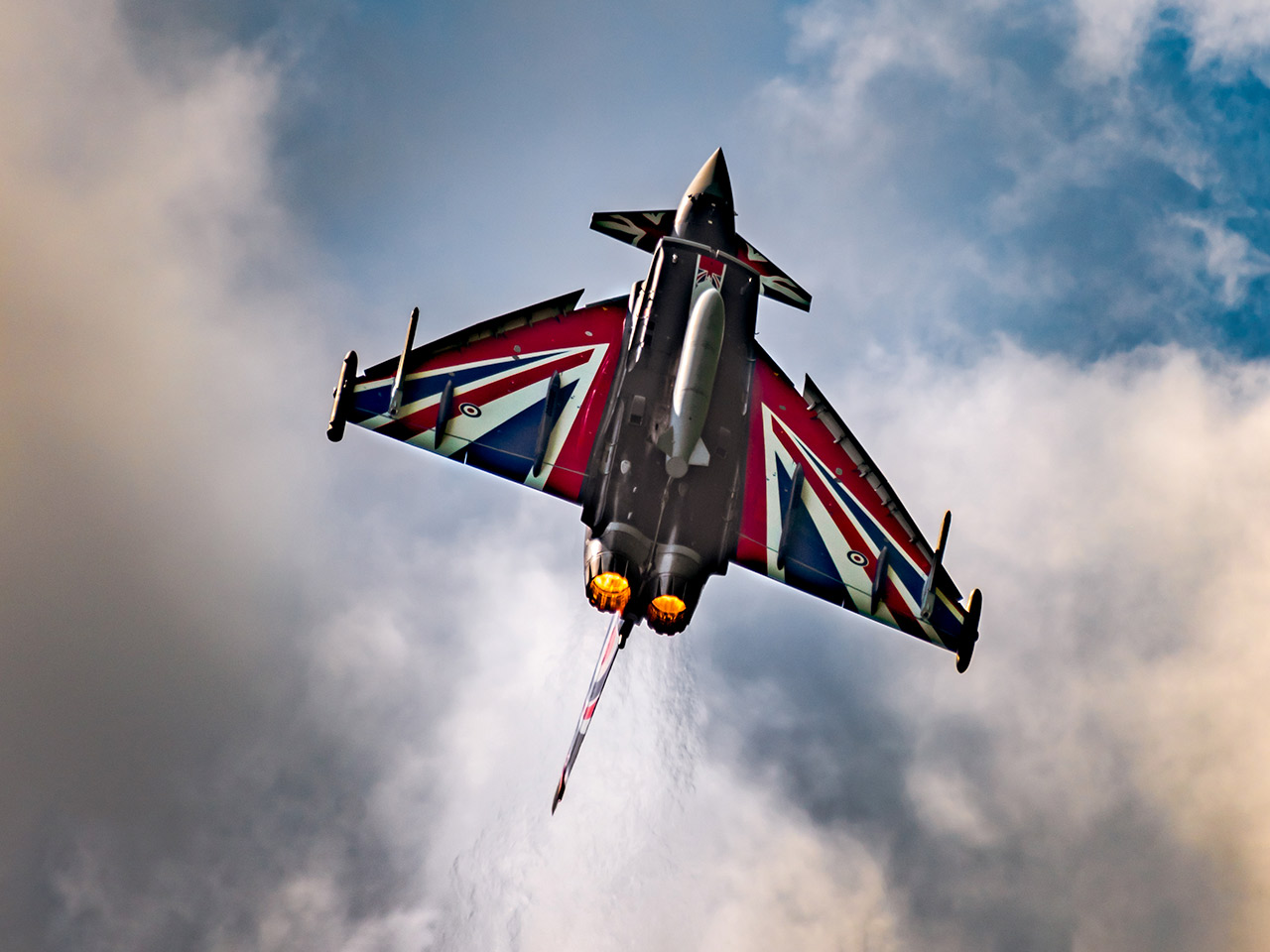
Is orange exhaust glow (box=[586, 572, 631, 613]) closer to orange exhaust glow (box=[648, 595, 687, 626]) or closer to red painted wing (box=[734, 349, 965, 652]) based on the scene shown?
orange exhaust glow (box=[648, 595, 687, 626])

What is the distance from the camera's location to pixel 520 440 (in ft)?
82.3

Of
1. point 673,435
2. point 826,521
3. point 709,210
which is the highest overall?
point 709,210

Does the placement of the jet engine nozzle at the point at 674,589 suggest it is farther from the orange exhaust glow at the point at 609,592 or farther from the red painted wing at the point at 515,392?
the red painted wing at the point at 515,392

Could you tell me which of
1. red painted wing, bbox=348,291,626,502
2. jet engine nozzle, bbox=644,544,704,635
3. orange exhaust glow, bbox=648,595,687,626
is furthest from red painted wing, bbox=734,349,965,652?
red painted wing, bbox=348,291,626,502

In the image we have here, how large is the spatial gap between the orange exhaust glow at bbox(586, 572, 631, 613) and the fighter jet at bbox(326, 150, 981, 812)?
5 centimetres

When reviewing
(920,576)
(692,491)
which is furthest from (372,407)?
(920,576)

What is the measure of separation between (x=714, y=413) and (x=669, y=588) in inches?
168

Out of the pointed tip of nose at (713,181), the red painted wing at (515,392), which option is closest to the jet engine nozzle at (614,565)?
the red painted wing at (515,392)

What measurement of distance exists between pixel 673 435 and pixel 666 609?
4.01 meters

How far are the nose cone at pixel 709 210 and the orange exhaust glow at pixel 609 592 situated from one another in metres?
8.86

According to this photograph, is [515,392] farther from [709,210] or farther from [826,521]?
[826,521]

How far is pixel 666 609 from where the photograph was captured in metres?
23.5

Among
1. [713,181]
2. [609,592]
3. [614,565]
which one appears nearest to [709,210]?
[713,181]

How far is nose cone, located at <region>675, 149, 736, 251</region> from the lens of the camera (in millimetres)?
26047
